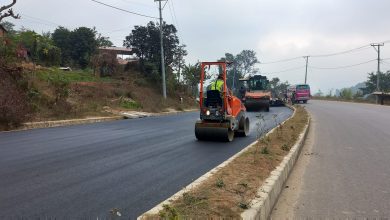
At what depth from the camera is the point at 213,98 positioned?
581 inches

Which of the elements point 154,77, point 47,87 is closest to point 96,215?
point 47,87

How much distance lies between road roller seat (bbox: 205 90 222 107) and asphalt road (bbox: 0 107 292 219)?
4.54 feet

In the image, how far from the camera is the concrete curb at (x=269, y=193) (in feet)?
18.6

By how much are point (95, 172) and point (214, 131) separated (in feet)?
21.0

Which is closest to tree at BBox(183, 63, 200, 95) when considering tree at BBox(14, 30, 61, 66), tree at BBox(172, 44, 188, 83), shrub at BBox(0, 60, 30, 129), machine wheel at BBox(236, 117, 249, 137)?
tree at BBox(172, 44, 188, 83)

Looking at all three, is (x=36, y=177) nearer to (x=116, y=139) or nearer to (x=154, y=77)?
(x=116, y=139)

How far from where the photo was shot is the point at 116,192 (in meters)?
7.16

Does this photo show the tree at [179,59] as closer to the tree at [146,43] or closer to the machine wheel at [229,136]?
the tree at [146,43]

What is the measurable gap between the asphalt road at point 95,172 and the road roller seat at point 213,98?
1385 millimetres

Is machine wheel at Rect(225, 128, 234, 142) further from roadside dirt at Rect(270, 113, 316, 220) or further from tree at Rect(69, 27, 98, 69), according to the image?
tree at Rect(69, 27, 98, 69)

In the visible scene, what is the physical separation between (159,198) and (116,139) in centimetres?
836

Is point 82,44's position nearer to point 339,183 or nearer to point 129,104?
point 129,104

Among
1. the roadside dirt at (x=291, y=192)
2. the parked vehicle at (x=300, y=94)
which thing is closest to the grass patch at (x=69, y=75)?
the roadside dirt at (x=291, y=192)

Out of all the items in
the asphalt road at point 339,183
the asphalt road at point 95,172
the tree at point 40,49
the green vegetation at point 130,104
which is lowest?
the asphalt road at point 339,183
